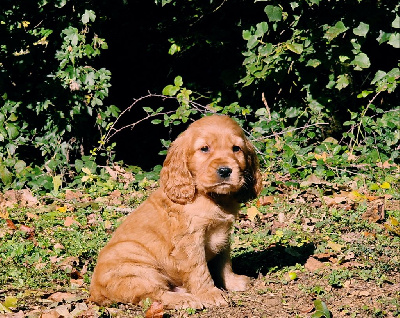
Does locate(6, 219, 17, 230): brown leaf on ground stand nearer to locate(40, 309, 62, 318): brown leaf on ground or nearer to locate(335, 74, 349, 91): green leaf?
locate(40, 309, 62, 318): brown leaf on ground

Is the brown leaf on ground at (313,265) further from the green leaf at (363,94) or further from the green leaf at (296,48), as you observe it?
the green leaf at (363,94)

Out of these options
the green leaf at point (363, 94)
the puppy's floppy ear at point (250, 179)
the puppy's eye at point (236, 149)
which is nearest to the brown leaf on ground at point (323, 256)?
the puppy's floppy ear at point (250, 179)

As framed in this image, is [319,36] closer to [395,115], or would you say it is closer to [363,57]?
[363,57]

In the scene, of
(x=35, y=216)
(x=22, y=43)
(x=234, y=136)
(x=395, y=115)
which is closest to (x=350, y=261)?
(x=234, y=136)

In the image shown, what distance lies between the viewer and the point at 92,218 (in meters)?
6.93

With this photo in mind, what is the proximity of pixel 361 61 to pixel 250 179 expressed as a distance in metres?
4.13

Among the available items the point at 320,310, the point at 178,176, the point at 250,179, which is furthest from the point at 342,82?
the point at 320,310

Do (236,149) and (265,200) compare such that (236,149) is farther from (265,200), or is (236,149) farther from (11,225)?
(11,225)

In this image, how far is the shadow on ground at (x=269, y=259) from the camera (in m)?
5.18

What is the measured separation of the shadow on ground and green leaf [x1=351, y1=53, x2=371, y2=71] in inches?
134

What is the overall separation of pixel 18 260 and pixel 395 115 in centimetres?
605

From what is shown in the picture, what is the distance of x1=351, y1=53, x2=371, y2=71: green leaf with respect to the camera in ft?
26.4

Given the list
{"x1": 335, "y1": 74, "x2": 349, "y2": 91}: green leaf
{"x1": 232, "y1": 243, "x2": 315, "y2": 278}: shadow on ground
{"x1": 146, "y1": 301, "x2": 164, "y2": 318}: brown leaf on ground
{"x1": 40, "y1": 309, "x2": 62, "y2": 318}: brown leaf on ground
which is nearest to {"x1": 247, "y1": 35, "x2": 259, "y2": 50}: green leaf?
{"x1": 335, "y1": 74, "x2": 349, "y2": 91}: green leaf

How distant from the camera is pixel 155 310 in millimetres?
4105
